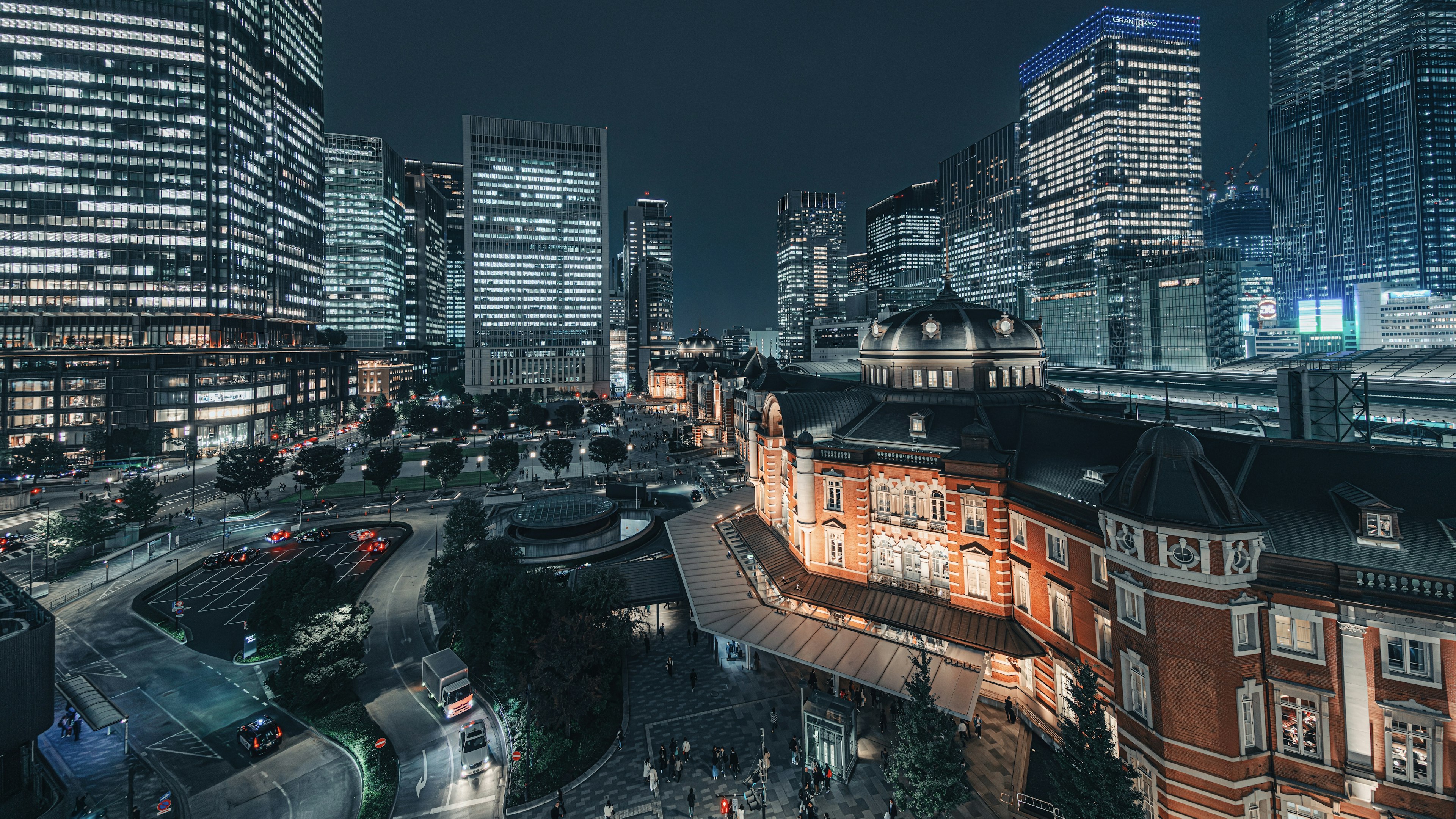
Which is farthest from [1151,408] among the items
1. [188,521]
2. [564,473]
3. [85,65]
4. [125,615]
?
[85,65]

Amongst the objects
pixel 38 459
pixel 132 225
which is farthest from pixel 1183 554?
pixel 132 225

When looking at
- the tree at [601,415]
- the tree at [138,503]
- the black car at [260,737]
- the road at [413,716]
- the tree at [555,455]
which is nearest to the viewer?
the road at [413,716]

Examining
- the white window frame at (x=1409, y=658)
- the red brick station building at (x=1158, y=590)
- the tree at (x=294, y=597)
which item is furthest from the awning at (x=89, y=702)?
the white window frame at (x=1409, y=658)

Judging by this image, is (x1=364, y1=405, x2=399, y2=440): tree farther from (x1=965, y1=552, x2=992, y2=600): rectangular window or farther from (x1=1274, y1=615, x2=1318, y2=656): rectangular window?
(x1=1274, y1=615, x2=1318, y2=656): rectangular window

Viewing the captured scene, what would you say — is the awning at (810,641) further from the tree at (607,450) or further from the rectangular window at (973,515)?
the tree at (607,450)

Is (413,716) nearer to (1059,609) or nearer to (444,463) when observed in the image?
(1059,609)

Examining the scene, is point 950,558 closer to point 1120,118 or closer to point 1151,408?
point 1151,408
